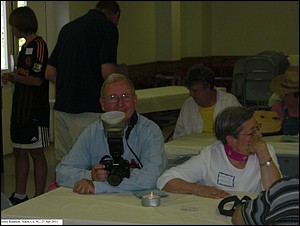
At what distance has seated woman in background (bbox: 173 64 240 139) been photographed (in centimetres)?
337

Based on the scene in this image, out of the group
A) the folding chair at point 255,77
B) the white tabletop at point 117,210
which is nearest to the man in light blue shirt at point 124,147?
the white tabletop at point 117,210

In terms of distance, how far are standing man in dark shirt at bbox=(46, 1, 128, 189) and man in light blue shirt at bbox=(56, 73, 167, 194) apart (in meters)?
0.83

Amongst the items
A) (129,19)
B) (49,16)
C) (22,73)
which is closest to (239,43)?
(129,19)

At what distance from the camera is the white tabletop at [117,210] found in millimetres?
1688

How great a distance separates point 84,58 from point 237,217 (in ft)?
5.66

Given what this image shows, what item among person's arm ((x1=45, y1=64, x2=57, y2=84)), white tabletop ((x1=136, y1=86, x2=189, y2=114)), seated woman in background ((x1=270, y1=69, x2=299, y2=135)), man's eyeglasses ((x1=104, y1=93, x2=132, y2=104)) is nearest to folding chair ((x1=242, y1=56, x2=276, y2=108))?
white tabletop ((x1=136, y1=86, x2=189, y2=114))

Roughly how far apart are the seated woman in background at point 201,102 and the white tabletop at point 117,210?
140 cm

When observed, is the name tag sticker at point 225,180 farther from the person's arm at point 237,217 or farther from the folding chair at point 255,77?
the folding chair at point 255,77

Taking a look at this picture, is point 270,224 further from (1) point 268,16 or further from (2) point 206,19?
(2) point 206,19

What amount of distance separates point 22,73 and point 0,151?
1.29 meters

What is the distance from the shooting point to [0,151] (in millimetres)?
4633

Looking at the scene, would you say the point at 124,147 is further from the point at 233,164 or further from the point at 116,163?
the point at 233,164

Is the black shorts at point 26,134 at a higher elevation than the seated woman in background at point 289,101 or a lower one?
lower

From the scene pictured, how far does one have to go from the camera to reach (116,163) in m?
2.07
